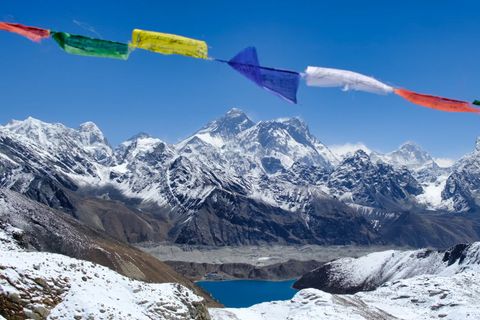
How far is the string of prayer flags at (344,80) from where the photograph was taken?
1417 centimetres

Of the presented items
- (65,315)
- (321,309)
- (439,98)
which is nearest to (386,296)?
(321,309)

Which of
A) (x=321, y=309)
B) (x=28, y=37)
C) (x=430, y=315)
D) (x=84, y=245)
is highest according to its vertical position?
(x=84, y=245)

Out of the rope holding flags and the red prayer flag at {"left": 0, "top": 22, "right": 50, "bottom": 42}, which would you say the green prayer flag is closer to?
the rope holding flags

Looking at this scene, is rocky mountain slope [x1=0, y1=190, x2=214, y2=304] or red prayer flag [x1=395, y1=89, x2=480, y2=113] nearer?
red prayer flag [x1=395, y1=89, x2=480, y2=113]

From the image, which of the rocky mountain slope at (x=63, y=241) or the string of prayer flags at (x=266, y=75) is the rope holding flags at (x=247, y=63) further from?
the rocky mountain slope at (x=63, y=241)

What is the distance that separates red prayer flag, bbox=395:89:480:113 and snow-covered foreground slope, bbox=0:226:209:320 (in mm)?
20144

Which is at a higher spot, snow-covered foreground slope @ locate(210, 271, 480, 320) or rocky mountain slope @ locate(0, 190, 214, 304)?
rocky mountain slope @ locate(0, 190, 214, 304)

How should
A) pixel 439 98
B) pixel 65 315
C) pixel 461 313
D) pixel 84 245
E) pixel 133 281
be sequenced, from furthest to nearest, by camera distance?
pixel 84 245 < pixel 461 313 < pixel 133 281 < pixel 65 315 < pixel 439 98

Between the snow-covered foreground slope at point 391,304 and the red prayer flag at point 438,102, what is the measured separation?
39994mm

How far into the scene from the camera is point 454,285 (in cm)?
9569

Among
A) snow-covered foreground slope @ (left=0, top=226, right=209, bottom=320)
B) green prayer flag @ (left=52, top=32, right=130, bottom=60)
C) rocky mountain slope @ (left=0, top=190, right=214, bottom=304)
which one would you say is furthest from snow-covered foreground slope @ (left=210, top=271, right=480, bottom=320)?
rocky mountain slope @ (left=0, top=190, right=214, bottom=304)

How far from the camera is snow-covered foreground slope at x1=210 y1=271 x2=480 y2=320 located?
60969 millimetres

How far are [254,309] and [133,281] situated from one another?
33.3 m

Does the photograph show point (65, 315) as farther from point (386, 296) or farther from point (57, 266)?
point (386, 296)
